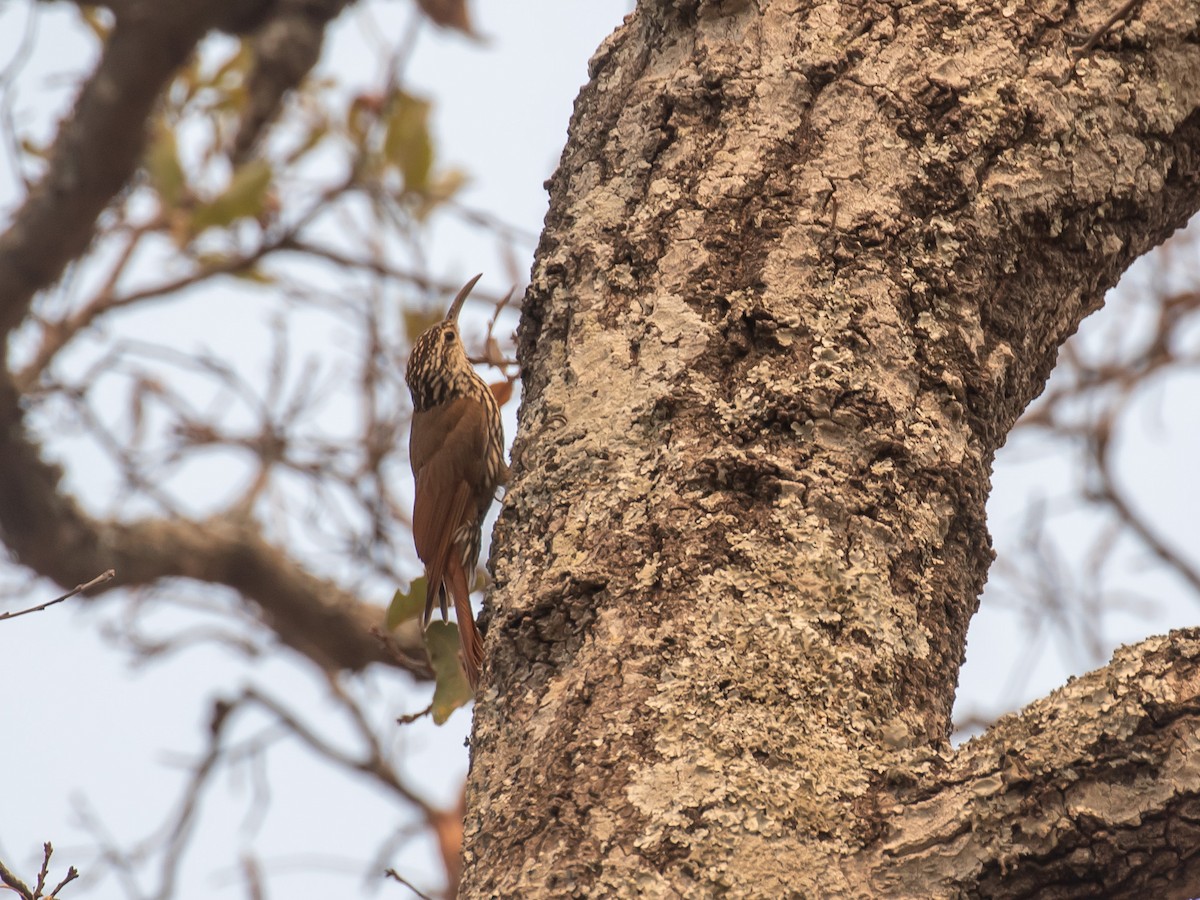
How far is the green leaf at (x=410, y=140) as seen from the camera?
499 cm

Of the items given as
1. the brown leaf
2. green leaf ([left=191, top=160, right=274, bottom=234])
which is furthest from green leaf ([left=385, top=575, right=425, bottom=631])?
the brown leaf

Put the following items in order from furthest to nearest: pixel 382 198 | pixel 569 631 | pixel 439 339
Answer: pixel 382 198
pixel 439 339
pixel 569 631

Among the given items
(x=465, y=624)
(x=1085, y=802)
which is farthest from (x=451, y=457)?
(x=1085, y=802)

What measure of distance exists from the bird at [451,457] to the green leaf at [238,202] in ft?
2.72

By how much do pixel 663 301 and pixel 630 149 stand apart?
0.96 ft

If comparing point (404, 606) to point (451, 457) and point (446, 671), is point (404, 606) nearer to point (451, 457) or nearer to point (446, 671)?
point (446, 671)

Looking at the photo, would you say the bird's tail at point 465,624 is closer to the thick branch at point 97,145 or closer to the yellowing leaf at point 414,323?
the yellowing leaf at point 414,323

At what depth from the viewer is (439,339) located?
4305mm

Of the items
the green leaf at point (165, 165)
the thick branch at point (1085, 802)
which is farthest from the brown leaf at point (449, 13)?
the thick branch at point (1085, 802)

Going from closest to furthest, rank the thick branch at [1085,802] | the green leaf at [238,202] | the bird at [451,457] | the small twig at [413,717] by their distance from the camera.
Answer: the thick branch at [1085,802] → the small twig at [413,717] → the bird at [451,457] → the green leaf at [238,202]

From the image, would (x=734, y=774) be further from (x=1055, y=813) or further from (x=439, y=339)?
(x=439, y=339)

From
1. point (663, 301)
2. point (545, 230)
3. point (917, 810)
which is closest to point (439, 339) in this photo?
point (545, 230)

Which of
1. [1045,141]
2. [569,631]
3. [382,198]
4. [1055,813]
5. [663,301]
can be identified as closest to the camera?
[1055,813]

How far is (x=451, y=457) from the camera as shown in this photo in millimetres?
3953
